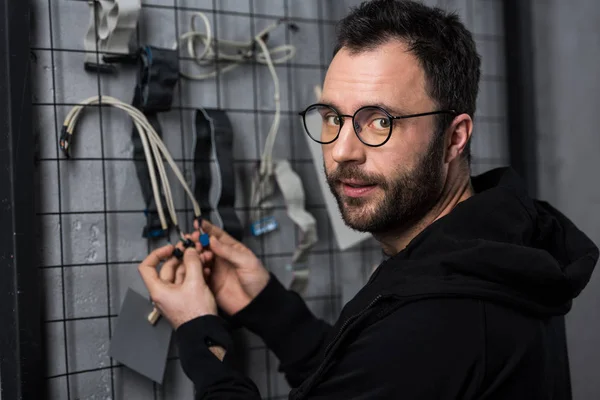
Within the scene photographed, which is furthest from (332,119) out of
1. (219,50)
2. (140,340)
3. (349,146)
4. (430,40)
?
(140,340)

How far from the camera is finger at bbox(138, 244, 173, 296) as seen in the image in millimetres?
1164

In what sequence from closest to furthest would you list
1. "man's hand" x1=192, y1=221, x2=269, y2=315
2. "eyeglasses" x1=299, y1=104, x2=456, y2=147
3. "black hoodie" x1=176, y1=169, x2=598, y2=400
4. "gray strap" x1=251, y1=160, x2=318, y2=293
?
"black hoodie" x1=176, y1=169, x2=598, y2=400 < "eyeglasses" x1=299, y1=104, x2=456, y2=147 < "man's hand" x1=192, y1=221, x2=269, y2=315 < "gray strap" x1=251, y1=160, x2=318, y2=293

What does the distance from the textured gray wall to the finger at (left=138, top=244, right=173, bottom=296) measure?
964 millimetres

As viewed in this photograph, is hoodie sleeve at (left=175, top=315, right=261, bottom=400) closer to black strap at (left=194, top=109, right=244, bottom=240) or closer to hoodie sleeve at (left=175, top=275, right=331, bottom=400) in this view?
hoodie sleeve at (left=175, top=275, right=331, bottom=400)

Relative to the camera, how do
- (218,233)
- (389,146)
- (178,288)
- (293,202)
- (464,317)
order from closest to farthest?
(464,317) → (389,146) → (178,288) → (218,233) → (293,202)

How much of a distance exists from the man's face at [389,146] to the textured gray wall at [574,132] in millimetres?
718

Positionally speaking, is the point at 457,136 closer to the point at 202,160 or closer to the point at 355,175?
the point at 355,175

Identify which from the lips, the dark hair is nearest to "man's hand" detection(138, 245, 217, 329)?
the lips

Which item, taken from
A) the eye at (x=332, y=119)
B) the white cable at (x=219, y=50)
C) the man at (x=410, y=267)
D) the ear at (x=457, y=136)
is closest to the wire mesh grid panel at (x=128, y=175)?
the white cable at (x=219, y=50)

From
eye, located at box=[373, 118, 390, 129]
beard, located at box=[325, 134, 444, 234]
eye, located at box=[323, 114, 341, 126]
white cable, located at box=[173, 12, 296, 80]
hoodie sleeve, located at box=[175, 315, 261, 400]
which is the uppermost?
white cable, located at box=[173, 12, 296, 80]

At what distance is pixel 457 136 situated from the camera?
1.07m

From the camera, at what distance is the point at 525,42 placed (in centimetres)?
160

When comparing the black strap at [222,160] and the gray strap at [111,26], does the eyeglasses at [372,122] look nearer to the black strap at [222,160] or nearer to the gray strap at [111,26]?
the black strap at [222,160]

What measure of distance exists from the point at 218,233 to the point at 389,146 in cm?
44
